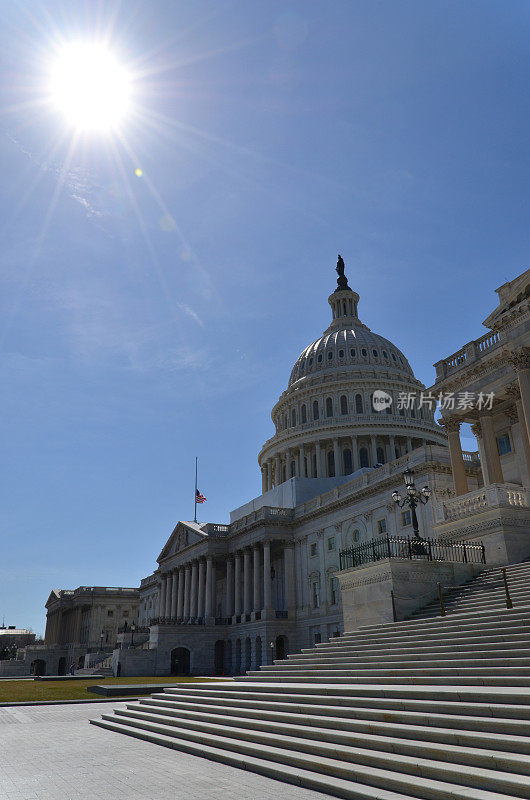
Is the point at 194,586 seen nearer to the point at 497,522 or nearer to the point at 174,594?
the point at 174,594

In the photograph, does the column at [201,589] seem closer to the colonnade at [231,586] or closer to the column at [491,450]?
the colonnade at [231,586]

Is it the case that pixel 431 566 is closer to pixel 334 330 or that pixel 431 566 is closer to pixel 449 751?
pixel 449 751

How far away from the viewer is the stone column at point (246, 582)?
68.2m

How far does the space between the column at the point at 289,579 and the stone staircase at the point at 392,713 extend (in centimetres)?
4552

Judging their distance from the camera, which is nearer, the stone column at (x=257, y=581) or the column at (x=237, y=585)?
the stone column at (x=257, y=581)

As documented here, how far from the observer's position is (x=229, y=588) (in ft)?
243

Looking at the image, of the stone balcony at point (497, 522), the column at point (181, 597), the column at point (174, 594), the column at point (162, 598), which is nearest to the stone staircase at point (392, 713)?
the stone balcony at point (497, 522)

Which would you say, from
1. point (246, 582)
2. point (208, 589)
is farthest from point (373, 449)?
point (208, 589)

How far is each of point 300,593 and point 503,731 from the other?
57370 millimetres

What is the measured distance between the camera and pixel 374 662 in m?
16.0

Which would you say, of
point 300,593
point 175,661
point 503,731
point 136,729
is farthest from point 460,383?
point 175,661

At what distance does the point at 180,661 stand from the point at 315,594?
17.7 m

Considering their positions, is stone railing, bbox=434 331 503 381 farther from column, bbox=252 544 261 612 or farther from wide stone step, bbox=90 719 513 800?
column, bbox=252 544 261 612

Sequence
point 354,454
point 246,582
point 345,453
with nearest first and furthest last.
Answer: point 246,582 → point 354,454 → point 345,453
